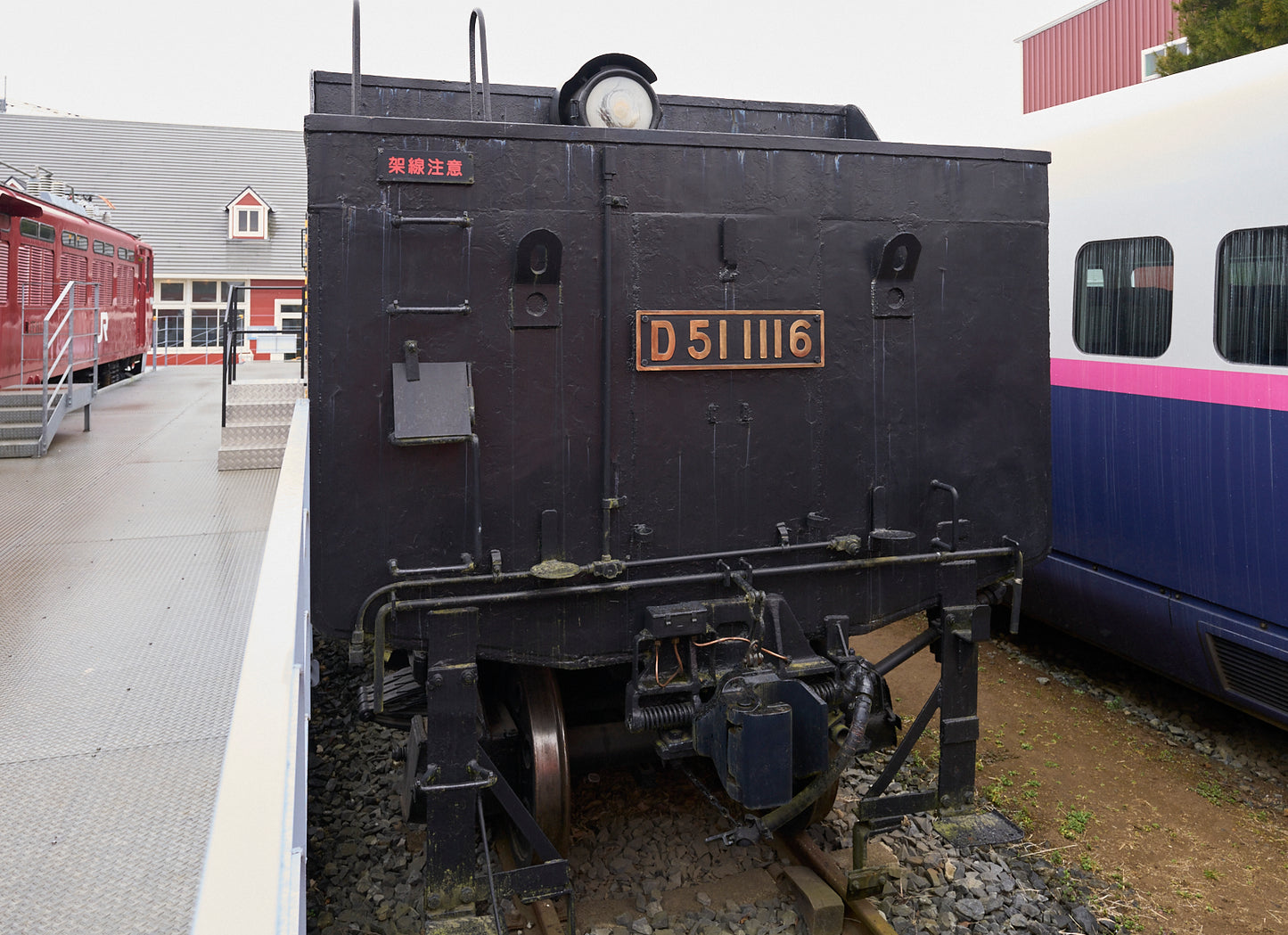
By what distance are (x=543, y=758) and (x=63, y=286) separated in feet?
38.0

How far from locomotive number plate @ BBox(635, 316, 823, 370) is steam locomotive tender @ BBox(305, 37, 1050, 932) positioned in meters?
0.01

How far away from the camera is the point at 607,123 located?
14.9 ft

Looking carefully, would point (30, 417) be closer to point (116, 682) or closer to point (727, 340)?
point (116, 682)

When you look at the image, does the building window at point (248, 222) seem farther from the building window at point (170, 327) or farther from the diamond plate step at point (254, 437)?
the diamond plate step at point (254, 437)

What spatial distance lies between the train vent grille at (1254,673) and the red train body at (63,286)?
10.1m

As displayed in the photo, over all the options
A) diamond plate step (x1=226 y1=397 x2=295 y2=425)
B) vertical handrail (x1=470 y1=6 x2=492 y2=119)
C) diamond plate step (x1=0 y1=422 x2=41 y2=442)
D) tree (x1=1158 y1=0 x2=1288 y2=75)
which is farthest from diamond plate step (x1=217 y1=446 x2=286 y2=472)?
tree (x1=1158 y1=0 x2=1288 y2=75)

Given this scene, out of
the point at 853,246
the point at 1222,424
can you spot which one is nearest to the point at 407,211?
the point at 853,246

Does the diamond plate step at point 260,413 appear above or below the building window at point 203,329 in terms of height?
below

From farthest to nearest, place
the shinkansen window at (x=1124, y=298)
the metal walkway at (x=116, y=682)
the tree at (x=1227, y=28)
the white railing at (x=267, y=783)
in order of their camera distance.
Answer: the tree at (x=1227, y=28) → the shinkansen window at (x=1124, y=298) → the metal walkway at (x=116, y=682) → the white railing at (x=267, y=783)

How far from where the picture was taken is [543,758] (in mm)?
4242

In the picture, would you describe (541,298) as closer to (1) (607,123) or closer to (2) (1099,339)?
(1) (607,123)

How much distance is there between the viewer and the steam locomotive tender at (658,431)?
12.1ft

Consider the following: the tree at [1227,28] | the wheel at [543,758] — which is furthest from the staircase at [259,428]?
the tree at [1227,28]

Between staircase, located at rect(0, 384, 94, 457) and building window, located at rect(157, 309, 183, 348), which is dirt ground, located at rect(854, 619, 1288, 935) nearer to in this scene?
staircase, located at rect(0, 384, 94, 457)
